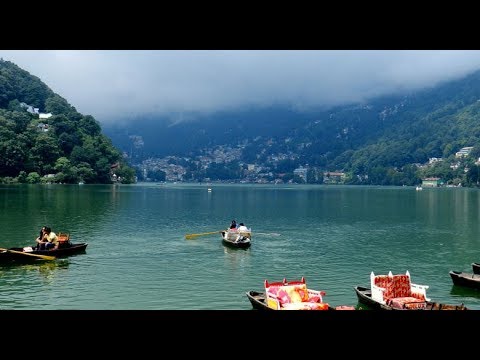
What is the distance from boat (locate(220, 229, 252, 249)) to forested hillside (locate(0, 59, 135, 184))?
89.5m

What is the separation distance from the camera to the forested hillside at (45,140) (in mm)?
112938

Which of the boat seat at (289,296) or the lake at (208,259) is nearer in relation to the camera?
the boat seat at (289,296)

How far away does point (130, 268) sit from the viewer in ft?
82.9

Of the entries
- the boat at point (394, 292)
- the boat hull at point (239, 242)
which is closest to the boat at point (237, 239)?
the boat hull at point (239, 242)

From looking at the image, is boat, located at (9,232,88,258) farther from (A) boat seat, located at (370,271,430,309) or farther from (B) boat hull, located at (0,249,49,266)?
(A) boat seat, located at (370,271,430,309)

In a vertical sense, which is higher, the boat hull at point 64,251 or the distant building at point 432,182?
the distant building at point 432,182

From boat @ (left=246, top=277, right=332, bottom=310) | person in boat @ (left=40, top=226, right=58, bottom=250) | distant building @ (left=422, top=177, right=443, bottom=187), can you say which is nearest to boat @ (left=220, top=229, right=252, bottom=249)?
person in boat @ (left=40, top=226, right=58, bottom=250)

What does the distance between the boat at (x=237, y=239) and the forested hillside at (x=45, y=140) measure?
8946 cm

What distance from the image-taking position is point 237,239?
31.5 meters

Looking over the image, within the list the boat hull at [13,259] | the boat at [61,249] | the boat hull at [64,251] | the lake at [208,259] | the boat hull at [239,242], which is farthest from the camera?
the boat hull at [239,242]

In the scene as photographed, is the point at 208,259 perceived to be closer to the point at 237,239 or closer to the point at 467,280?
the point at 237,239

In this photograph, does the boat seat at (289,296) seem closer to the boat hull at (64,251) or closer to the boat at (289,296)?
the boat at (289,296)
